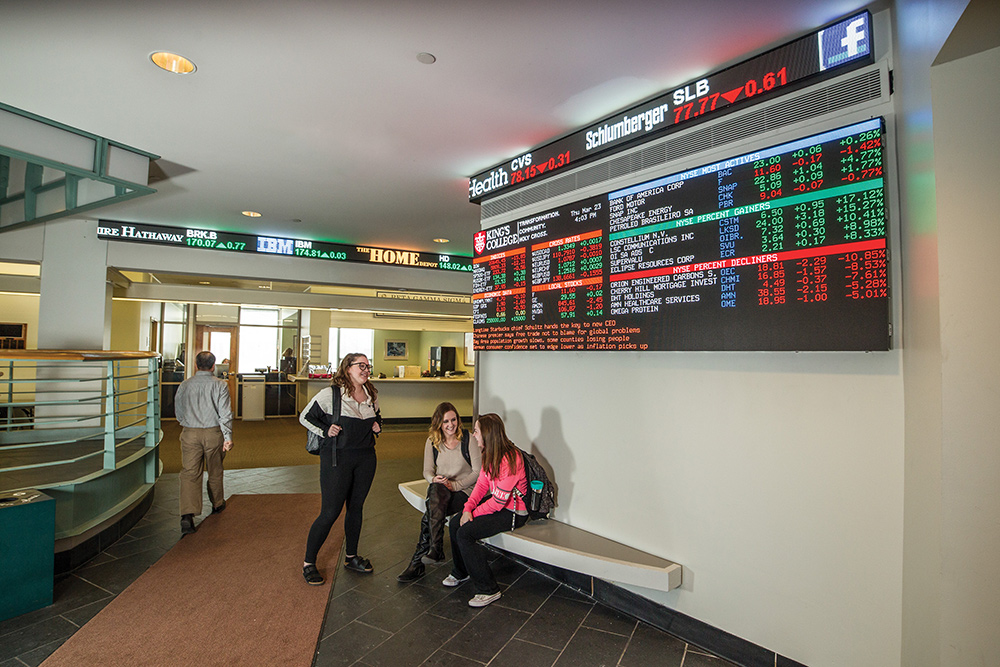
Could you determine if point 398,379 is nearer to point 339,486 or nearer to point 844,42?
point 339,486

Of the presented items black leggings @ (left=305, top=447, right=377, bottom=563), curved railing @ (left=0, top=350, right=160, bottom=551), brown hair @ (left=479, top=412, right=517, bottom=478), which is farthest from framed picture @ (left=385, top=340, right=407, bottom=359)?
brown hair @ (left=479, top=412, right=517, bottom=478)

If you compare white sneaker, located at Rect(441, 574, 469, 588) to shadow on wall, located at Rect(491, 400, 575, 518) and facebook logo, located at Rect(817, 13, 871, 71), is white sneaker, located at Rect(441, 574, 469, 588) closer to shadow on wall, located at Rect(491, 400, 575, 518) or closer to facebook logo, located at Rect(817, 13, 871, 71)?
shadow on wall, located at Rect(491, 400, 575, 518)

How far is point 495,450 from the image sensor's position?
3.42 m

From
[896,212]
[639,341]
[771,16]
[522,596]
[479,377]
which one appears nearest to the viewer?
[896,212]

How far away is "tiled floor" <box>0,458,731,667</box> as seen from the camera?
2.69 metres

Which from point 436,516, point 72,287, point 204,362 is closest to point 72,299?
point 72,287

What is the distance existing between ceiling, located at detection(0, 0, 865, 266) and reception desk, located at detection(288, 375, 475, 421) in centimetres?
671

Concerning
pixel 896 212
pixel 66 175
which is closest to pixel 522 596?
pixel 896 212

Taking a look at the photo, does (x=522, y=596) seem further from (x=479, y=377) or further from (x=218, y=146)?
(x=218, y=146)

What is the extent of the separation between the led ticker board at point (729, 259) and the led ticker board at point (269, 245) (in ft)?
13.1

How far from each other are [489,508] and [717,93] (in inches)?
109

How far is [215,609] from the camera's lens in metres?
3.16

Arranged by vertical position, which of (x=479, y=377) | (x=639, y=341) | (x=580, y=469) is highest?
(x=639, y=341)

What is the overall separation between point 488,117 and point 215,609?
3.49 meters
